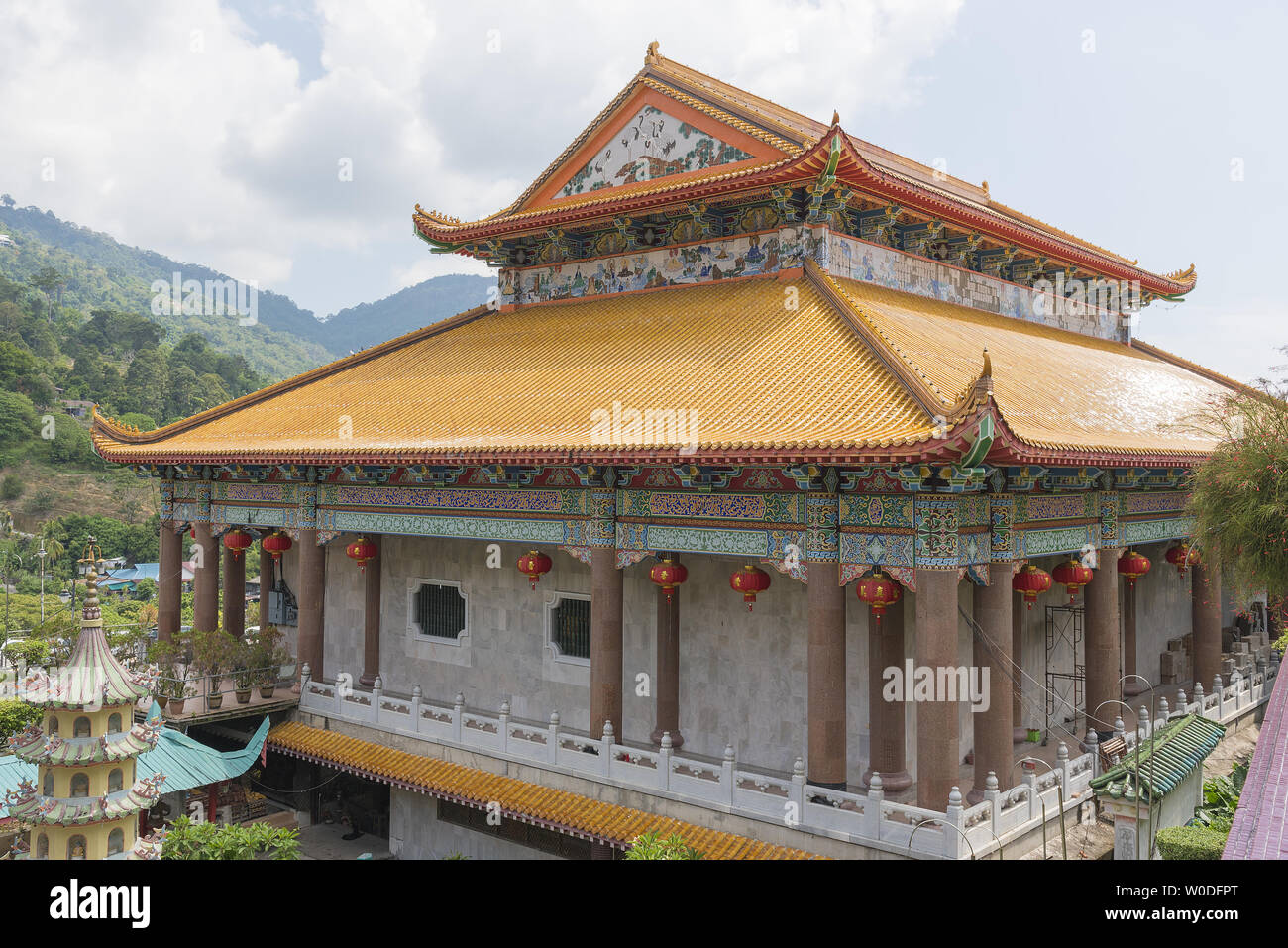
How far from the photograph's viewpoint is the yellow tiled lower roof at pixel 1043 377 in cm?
1317

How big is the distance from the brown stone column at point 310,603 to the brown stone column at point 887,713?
10643 millimetres

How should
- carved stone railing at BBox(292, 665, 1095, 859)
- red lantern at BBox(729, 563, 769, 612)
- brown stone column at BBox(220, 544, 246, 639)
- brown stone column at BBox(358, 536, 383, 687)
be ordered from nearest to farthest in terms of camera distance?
carved stone railing at BBox(292, 665, 1095, 859) → red lantern at BBox(729, 563, 769, 612) → brown stone column at BBox(358, 536, 383, 687) → brown stone column at BBox(220, 544, 246, 639)

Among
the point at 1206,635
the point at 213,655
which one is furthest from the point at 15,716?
the point at 1206,635

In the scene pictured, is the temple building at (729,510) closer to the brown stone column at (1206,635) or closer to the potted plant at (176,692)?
the brown stone column at (1206,635)

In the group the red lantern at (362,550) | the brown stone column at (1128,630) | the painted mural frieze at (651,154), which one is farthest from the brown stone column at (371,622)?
the brown stone column at (1128,630)

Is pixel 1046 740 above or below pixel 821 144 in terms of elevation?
below

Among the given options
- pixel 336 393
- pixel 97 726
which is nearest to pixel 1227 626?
pixel 336 393

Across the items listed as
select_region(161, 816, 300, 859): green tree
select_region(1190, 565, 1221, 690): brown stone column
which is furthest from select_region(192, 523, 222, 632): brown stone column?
select_region(1190, 565, 1221, 690): brown stone column

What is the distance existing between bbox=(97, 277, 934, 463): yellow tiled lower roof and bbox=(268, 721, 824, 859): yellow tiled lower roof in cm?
482

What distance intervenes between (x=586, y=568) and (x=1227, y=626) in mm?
18560

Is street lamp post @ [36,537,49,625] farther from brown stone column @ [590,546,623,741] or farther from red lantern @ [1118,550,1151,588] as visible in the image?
red lantern @ [1118,550,1151,588]

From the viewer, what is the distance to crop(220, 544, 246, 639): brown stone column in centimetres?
2158

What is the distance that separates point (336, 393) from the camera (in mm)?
20219

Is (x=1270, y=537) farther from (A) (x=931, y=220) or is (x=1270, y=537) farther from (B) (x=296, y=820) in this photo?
(B) (x=296, y=820)
